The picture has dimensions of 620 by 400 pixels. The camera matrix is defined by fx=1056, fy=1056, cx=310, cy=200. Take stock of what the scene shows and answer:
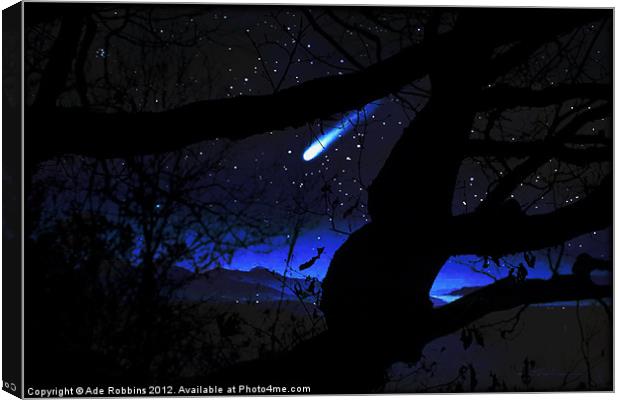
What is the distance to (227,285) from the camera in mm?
5102

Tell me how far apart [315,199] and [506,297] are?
110 centimetres

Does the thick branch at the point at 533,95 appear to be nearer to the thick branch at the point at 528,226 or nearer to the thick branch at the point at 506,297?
the thick branch at the point at 528,226

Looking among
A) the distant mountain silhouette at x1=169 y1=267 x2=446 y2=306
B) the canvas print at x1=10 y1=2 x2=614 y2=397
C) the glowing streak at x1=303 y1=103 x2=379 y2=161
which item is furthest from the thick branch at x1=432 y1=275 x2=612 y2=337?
the glowing streak at x1=303 y1=103 x2=379 y2=161

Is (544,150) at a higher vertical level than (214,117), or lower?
lower

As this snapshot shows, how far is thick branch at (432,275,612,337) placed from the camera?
5.31 metres

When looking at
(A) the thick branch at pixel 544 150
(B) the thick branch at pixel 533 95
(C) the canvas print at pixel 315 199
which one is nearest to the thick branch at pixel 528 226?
(C) the canvas print at pixel 315 199

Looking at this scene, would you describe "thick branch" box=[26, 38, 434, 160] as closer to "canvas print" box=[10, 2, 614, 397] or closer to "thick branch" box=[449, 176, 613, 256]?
"canvas print" box=[10, 2, 614, 397]

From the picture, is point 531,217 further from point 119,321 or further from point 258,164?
point 119,321

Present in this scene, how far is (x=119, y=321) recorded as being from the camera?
504cm

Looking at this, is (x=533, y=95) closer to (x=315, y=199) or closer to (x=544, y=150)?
(x=544, y=150)

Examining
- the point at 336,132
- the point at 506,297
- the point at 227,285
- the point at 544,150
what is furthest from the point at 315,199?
the point at 544,150

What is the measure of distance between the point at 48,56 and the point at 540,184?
254 cm

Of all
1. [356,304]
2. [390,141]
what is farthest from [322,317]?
[390,141]

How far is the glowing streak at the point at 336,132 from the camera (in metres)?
5.22
